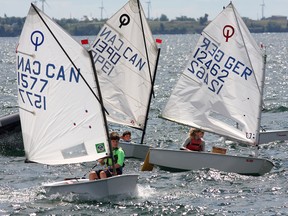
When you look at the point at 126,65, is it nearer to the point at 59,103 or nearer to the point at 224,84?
the point at 224,84

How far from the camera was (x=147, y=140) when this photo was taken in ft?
120

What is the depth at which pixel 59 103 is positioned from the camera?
22734 mm

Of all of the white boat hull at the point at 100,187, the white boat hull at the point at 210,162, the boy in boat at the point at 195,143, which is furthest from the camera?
the boy in boat at the point at 195,143

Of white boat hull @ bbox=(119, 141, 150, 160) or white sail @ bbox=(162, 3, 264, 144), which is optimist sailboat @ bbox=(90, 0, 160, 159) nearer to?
white boat hull @ bbox=(119, 141, 150, 160)

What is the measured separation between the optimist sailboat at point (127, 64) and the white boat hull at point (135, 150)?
76.0 inches

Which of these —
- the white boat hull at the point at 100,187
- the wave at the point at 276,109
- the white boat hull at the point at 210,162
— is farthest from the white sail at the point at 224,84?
the wave at the point at 276,109

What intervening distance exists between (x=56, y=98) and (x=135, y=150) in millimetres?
7253

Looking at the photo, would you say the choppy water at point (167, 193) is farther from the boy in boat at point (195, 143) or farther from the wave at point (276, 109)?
the wave at point (276, 109)

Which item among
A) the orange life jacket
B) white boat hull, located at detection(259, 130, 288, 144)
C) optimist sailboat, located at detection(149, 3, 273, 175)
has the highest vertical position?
optimist sailboat, located at detection(149, 3, 273, 175)

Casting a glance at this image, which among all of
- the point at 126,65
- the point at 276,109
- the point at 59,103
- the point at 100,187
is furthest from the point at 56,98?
the point at 276,109

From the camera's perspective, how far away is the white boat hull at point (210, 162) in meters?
26.6

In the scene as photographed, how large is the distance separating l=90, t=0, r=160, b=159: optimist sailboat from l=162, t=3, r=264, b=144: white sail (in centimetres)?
248

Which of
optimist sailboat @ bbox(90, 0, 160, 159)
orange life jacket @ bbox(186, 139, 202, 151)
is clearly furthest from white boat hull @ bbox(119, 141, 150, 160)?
orange life jacket @ bbox(186, 139, 202, 151)

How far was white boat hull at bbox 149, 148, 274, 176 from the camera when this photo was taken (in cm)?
2661
